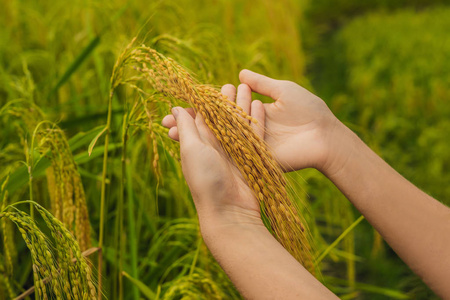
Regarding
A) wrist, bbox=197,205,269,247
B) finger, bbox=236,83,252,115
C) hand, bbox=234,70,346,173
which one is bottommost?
wrist, bbox=197,205,269,247

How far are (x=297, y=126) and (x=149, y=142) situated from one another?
0.46 m

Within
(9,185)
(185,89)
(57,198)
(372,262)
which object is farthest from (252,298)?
(372,262)

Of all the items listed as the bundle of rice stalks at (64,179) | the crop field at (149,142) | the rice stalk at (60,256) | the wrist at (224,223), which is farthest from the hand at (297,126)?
the rice stalk at (60,256)

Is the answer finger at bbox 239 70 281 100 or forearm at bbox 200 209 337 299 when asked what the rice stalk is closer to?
forearm at bbox 200 209 337 299

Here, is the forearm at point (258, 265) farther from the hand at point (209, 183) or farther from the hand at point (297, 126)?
the hand at point (297, 126)

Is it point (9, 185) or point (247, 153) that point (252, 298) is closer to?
point (247, 153)

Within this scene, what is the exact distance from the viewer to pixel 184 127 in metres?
0.91

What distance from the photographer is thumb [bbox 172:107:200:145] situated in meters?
0.89

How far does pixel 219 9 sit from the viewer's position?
3477 mm

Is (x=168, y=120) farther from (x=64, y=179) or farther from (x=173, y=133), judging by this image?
(x=64, y=179)

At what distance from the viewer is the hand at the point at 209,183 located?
2.84 feet

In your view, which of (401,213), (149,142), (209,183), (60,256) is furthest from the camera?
(149,142)

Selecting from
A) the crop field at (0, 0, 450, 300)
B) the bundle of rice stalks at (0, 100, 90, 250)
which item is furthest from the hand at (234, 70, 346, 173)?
the bundle of rice stalks at (0, 100, 90, 250)

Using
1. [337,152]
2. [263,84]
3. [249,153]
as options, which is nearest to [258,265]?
[249,153]
